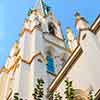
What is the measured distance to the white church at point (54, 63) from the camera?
13.7 metres

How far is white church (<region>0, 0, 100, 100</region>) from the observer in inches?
541

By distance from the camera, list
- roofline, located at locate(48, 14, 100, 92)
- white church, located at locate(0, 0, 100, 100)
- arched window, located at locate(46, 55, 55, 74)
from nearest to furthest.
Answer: white church, located at locate(0, 0, 100, 100), roofline, located at locate(48, 14, 100, 92), arched window, located at locate(46, 55, 55, 74)

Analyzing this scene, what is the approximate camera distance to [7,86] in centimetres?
2367

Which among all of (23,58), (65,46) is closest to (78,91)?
(23,58)

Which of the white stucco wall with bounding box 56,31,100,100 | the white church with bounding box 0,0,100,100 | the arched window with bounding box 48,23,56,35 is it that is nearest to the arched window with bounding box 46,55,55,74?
the white church with bounding box 0,0,100,100

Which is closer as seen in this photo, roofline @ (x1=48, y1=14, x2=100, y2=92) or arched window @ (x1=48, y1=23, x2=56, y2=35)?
roofline @ (x1=48, y1=14, x2=100, y2=92)

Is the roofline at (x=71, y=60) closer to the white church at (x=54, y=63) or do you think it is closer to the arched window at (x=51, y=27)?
the white church at (x=54, y=63)

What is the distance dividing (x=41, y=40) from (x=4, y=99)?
21.7 feet

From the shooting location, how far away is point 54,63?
24.9 m

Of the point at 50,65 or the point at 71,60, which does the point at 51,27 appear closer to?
the point at 50,65

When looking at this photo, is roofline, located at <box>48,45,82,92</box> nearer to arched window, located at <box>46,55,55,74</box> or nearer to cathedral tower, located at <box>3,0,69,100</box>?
cathedral tower, located at <box>3,0,69,100</box>

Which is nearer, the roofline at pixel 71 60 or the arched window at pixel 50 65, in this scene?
the roofline at pixel 71 60

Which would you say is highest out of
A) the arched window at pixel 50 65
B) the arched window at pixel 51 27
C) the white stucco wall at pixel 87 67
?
the arched window at pixel 51 27

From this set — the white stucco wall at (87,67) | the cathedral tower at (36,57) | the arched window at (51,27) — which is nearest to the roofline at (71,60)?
the white stucco wall at (87,67)
